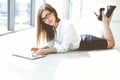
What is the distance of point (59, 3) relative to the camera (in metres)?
5.49

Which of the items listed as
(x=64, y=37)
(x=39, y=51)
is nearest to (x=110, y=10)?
(x=64, y=37)

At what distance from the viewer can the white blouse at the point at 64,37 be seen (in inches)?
98.3

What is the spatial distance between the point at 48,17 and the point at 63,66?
65cm

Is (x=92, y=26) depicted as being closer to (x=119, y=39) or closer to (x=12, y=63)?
(x=119, y=39)

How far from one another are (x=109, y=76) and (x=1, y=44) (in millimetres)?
1510

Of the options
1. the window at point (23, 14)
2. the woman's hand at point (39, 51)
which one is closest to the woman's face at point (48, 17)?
the woman's hand at point (39, 51)

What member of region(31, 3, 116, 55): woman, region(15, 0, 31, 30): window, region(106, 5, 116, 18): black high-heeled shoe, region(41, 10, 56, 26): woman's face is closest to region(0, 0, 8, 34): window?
region(15, 0, 31, 30): window

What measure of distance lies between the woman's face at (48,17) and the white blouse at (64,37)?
4.3 inches

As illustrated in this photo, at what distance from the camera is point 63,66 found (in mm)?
2018

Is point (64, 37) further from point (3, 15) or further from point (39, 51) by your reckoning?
point (3, 15)

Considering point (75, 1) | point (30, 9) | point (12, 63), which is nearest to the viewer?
point (12, 63)

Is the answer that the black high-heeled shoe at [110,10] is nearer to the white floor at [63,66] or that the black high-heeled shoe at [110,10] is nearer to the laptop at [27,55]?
the white floor at [63,66]

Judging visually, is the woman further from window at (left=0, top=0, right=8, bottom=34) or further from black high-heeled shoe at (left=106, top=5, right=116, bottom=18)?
window at (left=0, top=0, right=8, bottom=34)

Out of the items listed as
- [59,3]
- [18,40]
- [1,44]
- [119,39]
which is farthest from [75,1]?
[1,44]
